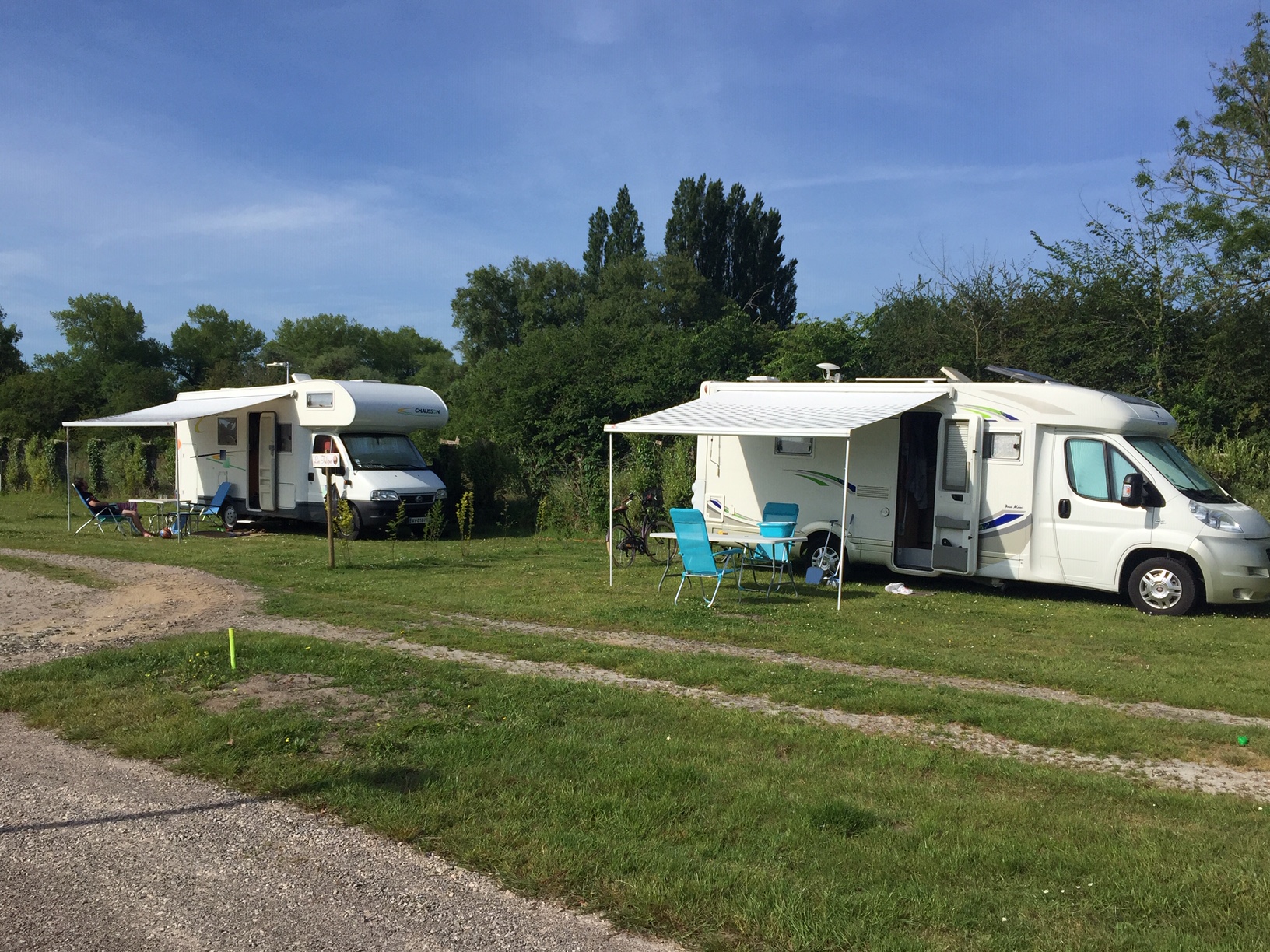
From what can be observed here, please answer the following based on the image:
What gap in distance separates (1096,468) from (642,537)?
5.99 m

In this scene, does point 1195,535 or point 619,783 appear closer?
point 619,783

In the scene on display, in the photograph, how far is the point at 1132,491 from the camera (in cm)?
1045

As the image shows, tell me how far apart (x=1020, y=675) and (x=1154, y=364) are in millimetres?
12311

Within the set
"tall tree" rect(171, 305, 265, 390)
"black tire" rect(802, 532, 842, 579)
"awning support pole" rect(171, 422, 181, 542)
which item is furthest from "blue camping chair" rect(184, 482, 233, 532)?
"tall tree" rect(171, 305, 265, 390)

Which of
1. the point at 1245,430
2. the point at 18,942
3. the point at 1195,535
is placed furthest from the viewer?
the point at 1245,430

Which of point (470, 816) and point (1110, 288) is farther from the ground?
point (1110, 288)

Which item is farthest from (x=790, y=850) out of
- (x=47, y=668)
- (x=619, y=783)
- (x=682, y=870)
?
(x=47, y=668)

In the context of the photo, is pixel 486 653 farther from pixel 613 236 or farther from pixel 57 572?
pixel 613 236

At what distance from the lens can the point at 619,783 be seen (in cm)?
480

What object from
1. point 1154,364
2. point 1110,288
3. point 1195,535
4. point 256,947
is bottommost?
point 256,947

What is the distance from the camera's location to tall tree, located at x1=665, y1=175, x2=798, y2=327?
51500mm

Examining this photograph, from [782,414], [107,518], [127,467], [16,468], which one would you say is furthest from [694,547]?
[16,468]

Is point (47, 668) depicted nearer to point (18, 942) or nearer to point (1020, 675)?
point (18, 942)

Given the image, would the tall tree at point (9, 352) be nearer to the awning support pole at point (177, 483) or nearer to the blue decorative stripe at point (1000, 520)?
the awning support pole at point (177, 483)
